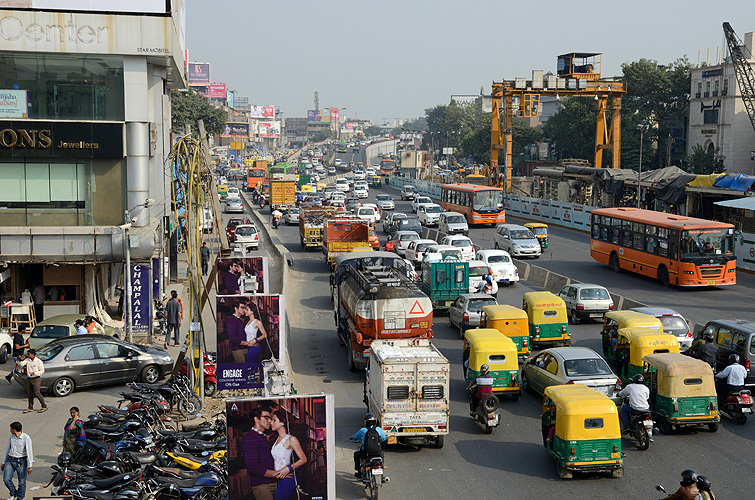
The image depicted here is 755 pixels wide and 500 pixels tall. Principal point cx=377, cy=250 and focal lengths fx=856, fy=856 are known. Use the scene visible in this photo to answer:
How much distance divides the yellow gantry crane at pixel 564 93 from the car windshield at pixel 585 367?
52367 millimetres

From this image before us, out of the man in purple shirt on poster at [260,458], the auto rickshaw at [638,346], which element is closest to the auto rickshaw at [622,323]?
the auto rickshaw at [638,346]

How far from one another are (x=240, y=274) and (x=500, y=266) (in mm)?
13677

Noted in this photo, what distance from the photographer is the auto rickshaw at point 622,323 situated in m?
21.3

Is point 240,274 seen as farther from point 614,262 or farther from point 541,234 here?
point 541,234

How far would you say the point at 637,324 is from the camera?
2128cm

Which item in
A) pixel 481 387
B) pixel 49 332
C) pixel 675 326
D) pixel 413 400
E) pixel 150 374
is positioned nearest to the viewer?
pixel 413 400

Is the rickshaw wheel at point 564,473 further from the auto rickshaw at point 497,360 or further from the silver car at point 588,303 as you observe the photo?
the silver car at point 588,303

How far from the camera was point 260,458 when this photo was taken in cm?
1138

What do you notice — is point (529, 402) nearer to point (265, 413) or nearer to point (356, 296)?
point (356, 296)

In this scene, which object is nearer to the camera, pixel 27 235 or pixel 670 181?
pixel 27 235

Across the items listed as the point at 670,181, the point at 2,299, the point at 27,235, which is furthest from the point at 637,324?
the point at 670,181

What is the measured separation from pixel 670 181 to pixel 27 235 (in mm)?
40414

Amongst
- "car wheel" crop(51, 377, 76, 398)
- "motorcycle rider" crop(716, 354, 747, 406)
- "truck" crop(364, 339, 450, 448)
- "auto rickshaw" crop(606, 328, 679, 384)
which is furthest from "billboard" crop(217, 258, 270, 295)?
"motorcycle rider" crop(716, 354, 747, 406)

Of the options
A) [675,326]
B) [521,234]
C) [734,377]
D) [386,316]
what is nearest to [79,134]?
[386,316]
